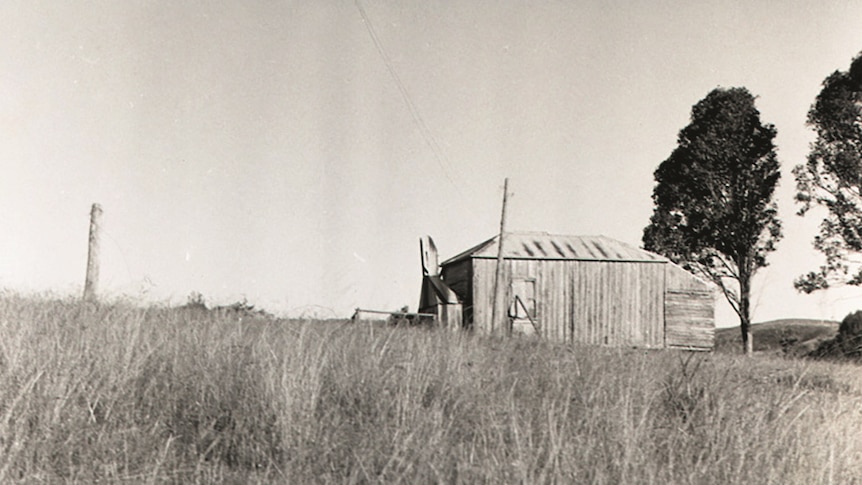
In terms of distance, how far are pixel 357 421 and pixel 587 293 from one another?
21.2 meters

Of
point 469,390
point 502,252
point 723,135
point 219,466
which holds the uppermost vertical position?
point 723,135

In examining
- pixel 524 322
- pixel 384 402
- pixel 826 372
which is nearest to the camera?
pixel 384 402

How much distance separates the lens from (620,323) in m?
26.0

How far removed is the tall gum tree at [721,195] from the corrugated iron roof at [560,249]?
1.89 meters

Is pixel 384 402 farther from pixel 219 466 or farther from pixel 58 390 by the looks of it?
pixel 58 390

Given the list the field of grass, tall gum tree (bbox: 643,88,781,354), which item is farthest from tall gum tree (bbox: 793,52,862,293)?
the field of grass

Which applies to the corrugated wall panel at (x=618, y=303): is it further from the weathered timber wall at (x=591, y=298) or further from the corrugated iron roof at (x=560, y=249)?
the corrugated iron roof at (x=560, y=249)

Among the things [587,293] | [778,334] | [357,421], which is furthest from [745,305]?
[357,421]

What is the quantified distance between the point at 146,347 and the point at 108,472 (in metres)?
2.81

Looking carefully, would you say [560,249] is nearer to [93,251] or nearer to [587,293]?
[587,293]

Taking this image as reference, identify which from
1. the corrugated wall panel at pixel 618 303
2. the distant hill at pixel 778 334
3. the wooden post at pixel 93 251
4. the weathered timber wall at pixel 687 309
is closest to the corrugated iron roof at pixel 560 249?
the corrugated wall panel at pixel 618 303

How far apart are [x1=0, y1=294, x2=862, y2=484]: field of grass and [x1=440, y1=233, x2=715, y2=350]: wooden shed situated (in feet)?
57.0

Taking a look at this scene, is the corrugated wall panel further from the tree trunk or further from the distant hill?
the distant hill

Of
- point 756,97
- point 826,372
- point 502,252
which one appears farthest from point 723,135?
point 826,372
